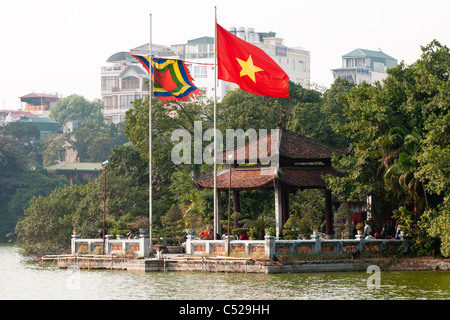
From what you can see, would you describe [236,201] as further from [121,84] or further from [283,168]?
[121,84]

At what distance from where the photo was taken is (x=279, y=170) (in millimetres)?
38062

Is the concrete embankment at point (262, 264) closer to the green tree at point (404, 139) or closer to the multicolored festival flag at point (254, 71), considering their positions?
the green tree at point (404, 139)

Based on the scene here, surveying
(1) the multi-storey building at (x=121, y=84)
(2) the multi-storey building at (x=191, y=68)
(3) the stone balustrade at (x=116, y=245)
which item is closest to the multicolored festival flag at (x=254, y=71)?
(3) the stone balustrade at (x=116, y=245)

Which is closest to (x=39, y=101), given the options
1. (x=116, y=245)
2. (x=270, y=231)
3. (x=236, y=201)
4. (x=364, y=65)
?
(x=364, y=65)

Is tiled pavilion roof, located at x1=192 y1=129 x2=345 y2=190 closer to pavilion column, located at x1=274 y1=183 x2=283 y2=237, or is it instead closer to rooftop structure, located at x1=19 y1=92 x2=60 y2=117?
pavilion column, located at x1=274 y1=183 x2=283 y2=237

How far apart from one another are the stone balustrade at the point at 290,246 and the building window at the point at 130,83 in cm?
9992

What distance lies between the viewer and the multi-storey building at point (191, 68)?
134625 mm

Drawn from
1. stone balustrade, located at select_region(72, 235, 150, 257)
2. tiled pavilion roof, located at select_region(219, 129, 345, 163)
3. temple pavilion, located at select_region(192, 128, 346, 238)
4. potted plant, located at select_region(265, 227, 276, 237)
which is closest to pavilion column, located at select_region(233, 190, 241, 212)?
temple pavilion, located at select_region(192, 128, 346, 238)

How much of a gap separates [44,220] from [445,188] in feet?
74.8

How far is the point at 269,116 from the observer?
53.8 metres
